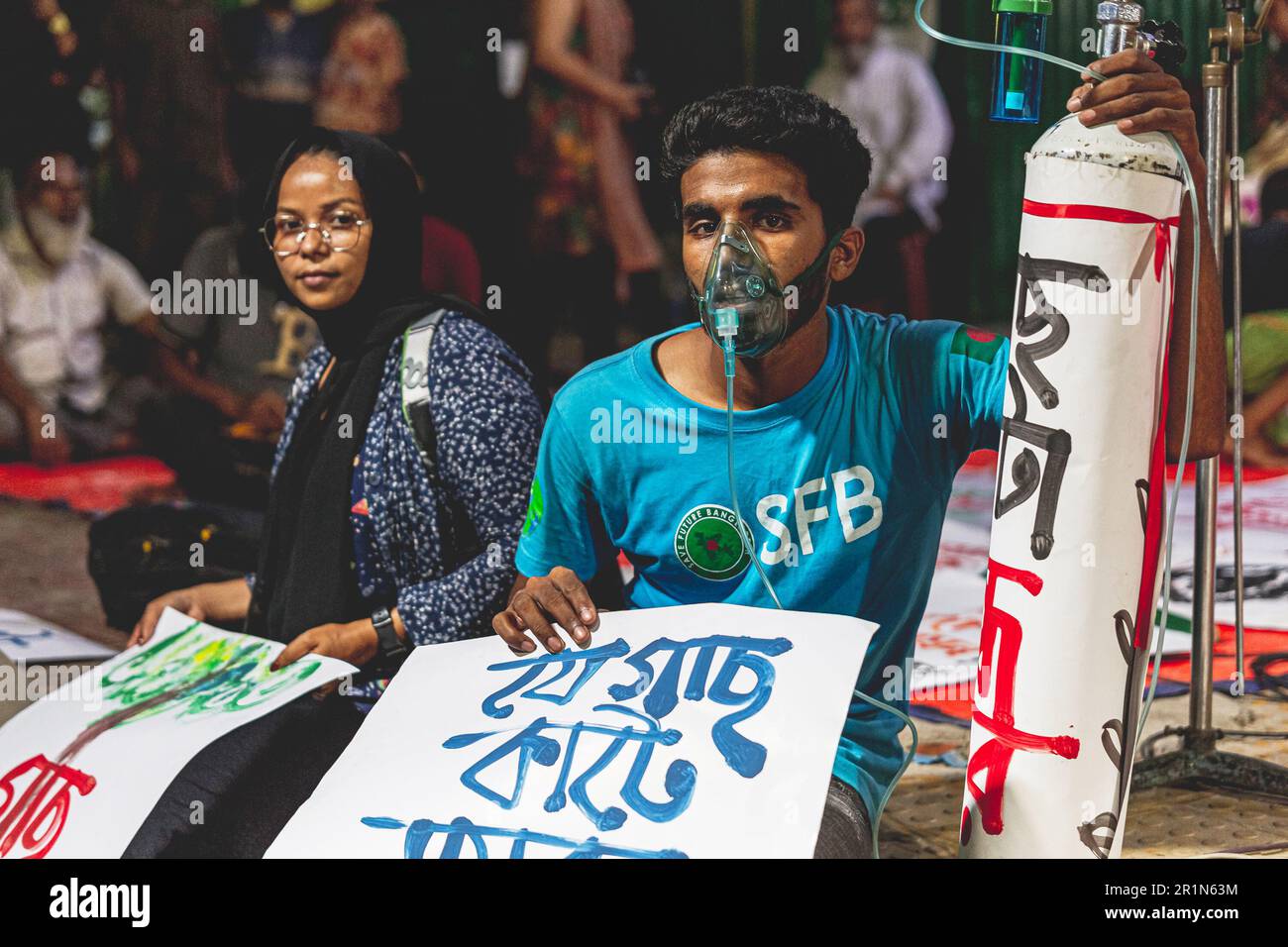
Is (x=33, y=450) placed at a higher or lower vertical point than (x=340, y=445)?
lower

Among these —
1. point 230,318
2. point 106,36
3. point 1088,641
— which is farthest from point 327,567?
point 106,36

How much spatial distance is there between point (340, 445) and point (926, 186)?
16.2 feet

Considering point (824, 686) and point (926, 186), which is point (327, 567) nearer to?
point (824, 686)

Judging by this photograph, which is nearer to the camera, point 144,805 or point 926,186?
point 144,805

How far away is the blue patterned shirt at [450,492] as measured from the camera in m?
2.87

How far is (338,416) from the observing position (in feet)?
10.3

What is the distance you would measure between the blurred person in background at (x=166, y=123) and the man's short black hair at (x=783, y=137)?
16.9ft

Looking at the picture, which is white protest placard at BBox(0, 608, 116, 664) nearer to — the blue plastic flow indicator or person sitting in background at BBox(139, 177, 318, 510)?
person sitting in background at BBox(139, 177, 318, 510)

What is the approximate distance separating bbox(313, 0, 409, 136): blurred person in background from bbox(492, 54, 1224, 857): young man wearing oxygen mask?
4829mm

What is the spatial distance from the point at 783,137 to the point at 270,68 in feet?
17.5

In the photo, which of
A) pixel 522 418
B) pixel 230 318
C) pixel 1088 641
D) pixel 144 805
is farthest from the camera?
pixel 230 318

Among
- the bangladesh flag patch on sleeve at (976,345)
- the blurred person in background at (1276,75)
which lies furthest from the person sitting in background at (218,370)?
the blurred person in background at (1276,75)

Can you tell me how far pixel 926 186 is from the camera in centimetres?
730

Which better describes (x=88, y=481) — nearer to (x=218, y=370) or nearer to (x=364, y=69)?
(x=218, y=370)
